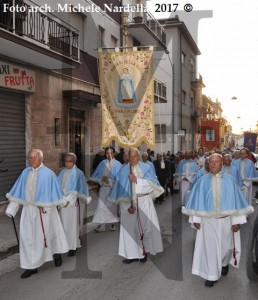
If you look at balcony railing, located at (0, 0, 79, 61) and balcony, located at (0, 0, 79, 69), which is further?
balcony railing, located at (0, 0, 79, 61)

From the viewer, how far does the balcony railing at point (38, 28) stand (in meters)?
9.61

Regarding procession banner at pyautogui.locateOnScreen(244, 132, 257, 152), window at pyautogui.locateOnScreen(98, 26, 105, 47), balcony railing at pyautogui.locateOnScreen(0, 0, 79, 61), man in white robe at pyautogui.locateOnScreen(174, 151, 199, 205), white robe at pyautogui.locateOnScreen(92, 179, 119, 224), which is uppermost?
window at pyautogui.locateOnScreen(98, 26, 105, 47)

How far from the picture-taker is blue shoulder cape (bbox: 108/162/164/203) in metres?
6.30

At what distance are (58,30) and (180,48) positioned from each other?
1966 cm

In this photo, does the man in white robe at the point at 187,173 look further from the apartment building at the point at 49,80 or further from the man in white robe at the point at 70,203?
the man in white robe at the point at 70,203

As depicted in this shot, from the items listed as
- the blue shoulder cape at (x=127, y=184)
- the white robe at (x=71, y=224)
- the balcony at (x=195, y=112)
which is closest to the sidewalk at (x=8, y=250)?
the white robe at (x=71, y=224)

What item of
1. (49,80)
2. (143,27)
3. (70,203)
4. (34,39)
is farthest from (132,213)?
(143,27)

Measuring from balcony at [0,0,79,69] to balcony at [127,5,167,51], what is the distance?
20.2ft

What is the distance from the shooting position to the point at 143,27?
18.4 metres

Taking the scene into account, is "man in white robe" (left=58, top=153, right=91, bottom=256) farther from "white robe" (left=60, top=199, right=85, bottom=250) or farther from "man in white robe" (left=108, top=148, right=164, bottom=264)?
"man in white robe" (left=108, top=148, right=164, bottom=264)

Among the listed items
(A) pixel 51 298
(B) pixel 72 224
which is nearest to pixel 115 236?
(B) pixel 72 224

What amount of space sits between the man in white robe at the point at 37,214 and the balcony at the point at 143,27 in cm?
1394

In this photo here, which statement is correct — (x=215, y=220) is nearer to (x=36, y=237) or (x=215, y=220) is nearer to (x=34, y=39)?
(x=36, y=237)

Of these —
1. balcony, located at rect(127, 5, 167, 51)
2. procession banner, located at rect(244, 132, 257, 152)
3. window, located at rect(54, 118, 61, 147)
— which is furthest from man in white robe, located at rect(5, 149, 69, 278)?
procession banner, located at rect(244, 132, 257, 152)
